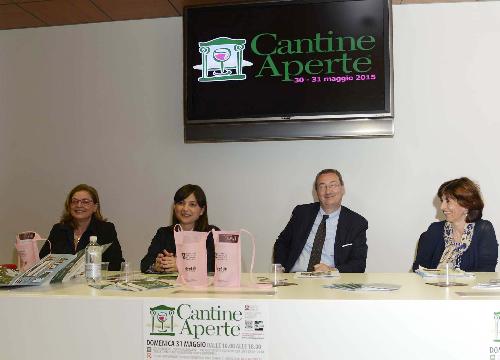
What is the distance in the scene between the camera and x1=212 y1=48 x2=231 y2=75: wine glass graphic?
12.9ft

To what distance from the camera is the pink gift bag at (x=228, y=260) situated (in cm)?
210

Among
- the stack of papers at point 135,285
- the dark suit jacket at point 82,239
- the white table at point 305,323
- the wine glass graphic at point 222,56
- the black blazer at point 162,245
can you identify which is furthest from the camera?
the wine glass graphic at point 222,56

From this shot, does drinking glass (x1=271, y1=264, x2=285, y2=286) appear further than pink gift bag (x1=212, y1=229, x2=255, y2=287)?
Yes

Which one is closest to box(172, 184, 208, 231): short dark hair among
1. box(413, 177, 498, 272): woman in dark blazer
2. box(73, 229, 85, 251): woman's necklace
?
box(73, 229, 85, 251): woman's necklace

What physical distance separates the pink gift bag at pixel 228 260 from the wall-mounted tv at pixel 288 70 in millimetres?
1867

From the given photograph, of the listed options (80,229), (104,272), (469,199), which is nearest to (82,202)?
(80,229)

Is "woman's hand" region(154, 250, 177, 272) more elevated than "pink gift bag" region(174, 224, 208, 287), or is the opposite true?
"pink gift bag" region(174, 224, 208, 287)

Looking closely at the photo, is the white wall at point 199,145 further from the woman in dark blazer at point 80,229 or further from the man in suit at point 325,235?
the woman in dark blazer at point 80,229

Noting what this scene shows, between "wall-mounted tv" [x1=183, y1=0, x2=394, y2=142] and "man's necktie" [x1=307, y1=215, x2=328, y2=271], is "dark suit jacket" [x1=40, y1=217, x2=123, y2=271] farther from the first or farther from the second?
"man's necktie" [x1=307, y1=215, x2=328, y2=271]

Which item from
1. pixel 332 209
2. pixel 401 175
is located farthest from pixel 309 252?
pixel 401 175

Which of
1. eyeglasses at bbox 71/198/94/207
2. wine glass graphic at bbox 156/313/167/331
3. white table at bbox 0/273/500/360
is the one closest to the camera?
white table at bbox 0/273/500/360

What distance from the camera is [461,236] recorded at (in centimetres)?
316

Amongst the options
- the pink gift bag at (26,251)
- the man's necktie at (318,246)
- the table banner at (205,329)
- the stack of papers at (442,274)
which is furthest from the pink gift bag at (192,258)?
the man's necktie at (318,246)

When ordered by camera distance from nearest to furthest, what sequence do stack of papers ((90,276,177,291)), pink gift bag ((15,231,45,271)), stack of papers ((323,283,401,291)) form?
stack of papers ((323,283,401,291)) < stack of papers ((90,276,177,291)) < pink gift bag ((15,231,45,271))
